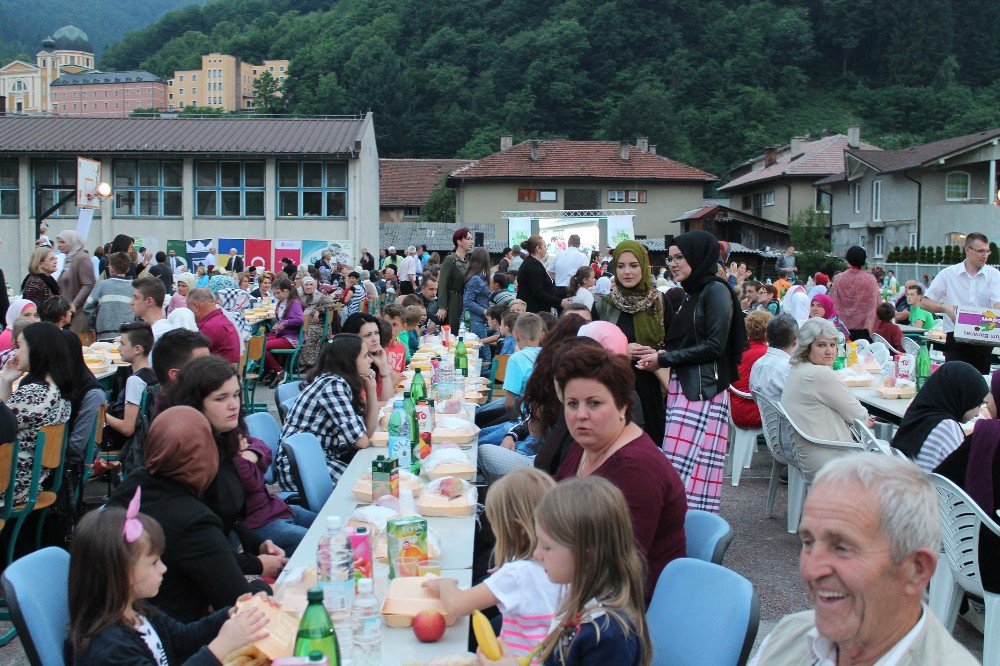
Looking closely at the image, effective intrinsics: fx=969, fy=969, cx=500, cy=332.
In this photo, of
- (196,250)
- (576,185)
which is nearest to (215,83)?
(576,185)

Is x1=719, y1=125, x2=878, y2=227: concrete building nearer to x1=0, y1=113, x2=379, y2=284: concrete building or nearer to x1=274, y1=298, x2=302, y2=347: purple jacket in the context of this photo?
x1=0, y1=113, x2=379, y2=284: concrete building

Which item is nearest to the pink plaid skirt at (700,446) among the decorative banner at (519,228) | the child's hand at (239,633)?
the child's hand at (239,633)

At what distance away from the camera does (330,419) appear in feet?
17.7

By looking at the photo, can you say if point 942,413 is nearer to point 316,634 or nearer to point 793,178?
point 316,634

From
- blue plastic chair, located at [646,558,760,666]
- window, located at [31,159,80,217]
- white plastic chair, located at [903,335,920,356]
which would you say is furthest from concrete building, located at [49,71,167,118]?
blue plastic chair, located at [646,558,760,666]

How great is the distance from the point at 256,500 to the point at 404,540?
1428 millimetres

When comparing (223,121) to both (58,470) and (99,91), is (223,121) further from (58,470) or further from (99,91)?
(99,91)

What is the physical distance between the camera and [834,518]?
69.6 inches

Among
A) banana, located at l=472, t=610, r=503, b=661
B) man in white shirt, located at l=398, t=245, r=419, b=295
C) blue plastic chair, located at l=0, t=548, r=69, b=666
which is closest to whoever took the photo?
banana, located at l=472, t=610, r=503, b=661

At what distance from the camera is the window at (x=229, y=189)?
111ft

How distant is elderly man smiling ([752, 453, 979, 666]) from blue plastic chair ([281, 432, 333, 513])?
3.36m

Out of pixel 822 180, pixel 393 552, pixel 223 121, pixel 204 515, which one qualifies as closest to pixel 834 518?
pixel 393 552

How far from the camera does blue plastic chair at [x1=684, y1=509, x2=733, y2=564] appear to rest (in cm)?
328

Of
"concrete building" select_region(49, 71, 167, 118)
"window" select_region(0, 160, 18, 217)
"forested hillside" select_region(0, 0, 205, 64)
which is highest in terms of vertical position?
"forested hillside" select_region(0, 0, 205, 64)
